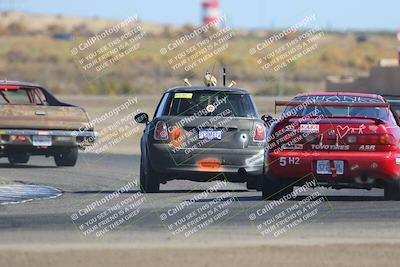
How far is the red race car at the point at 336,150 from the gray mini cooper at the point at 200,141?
5.60 ft

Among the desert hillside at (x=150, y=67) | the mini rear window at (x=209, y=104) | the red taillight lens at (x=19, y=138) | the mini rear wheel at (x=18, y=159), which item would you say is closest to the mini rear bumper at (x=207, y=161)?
the mini rear window at (x=209, y=104)

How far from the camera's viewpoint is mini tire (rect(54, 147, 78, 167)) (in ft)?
83.6

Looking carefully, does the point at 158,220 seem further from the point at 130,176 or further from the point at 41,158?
the point at 41,158

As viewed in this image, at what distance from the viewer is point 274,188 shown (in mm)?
17266

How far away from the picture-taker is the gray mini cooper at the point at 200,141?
18531mm

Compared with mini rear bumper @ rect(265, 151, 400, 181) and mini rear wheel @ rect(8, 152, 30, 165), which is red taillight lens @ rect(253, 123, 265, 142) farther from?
mini rear wheel @ rect(8, 152, 30, 165)

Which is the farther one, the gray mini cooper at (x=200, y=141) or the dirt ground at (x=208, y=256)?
the gray mini cooper at (x=200, y=141)

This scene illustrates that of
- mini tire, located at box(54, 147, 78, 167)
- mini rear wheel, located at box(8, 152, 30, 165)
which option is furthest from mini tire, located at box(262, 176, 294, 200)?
mini rear wheel, located at box(8, 152, 30, 165)

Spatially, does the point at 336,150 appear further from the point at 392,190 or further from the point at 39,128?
the point at 39,128

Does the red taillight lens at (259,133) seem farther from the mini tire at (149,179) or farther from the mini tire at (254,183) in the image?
the mini tire at (149,179)

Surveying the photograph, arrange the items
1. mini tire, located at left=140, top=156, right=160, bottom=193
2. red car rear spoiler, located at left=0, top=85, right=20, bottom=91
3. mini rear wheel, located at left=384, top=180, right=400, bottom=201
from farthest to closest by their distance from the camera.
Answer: red car rear spoiler, located at left=0, top=85, right=20, bottom=91 < mini tire, located at left=140, top=156, right=160, bottom=193 < mini rear wheel, located at left=384, top=180, right=400, bottom=201

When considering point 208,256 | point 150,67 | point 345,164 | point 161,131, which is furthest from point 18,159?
point 150,67

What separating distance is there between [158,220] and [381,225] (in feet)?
7.89

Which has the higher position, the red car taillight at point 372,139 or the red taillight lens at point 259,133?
the red car taillight at point 372,139
